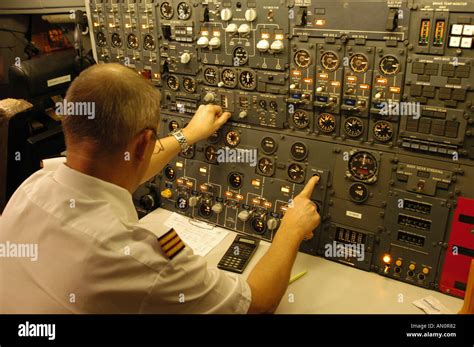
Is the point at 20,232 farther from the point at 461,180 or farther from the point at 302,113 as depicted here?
the point at 461,180

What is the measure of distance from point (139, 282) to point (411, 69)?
1389 millimetres

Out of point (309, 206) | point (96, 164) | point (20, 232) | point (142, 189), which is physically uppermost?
point (96, 164)

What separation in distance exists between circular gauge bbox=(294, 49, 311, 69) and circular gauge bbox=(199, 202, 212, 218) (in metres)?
0.98

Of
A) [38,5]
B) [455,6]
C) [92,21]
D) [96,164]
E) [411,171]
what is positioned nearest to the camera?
[96,164]

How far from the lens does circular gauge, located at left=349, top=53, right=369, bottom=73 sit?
188 centimetres

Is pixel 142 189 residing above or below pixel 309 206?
→ below

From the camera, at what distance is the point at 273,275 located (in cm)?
163

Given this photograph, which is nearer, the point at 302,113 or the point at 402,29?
the point at 402,29

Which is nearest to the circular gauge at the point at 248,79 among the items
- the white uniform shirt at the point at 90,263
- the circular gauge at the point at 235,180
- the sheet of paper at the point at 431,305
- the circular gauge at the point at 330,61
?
the circular gauge at the point at 330,61

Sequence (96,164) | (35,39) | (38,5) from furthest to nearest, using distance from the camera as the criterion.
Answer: (35,39), (38,5), (96,164)

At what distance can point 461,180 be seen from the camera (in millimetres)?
1799

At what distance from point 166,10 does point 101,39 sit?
0.63 m

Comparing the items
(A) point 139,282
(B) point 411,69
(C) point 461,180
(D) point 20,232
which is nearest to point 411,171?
(C) point 461,180

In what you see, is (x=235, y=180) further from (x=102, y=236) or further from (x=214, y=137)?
(x=102, y=236)
